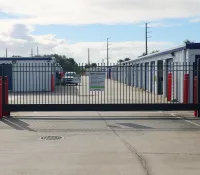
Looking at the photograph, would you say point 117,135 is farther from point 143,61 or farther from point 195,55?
point 143,61

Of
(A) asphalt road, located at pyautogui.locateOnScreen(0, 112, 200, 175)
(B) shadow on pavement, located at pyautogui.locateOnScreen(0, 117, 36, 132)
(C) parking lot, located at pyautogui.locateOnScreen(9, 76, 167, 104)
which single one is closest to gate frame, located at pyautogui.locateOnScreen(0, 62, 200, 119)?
(A) asphalt road, located at pyautogui.locateOnScreen(0, 112, 200, 175)

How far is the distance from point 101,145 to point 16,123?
188 inches

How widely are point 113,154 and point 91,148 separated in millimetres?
801

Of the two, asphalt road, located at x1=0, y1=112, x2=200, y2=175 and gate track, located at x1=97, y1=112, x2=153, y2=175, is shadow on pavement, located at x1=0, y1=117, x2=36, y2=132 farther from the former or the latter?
gate track, located at x1=97, y1=112, x2=153, y2=175

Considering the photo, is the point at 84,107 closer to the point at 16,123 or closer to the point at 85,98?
the point at 16,123

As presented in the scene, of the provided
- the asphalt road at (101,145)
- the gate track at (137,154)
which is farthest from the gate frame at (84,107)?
the gate track at (137,154)

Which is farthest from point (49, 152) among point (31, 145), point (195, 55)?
point (195, 55)

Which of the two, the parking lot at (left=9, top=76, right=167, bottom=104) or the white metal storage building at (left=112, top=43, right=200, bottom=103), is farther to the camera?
the parking lot at (left=9, top=76, right=167, bottom=104)

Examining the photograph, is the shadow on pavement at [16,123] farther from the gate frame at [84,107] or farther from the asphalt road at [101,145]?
the gate frame at [84,107]

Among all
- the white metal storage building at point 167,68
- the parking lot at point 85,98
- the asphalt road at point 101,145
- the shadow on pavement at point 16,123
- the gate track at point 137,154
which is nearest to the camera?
the gate track at point 137,154

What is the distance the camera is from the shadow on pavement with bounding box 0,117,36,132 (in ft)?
40.3

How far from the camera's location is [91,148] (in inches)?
353

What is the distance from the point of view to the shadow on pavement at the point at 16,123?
12281mm

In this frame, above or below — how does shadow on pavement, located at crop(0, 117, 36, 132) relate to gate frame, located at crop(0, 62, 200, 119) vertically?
below
